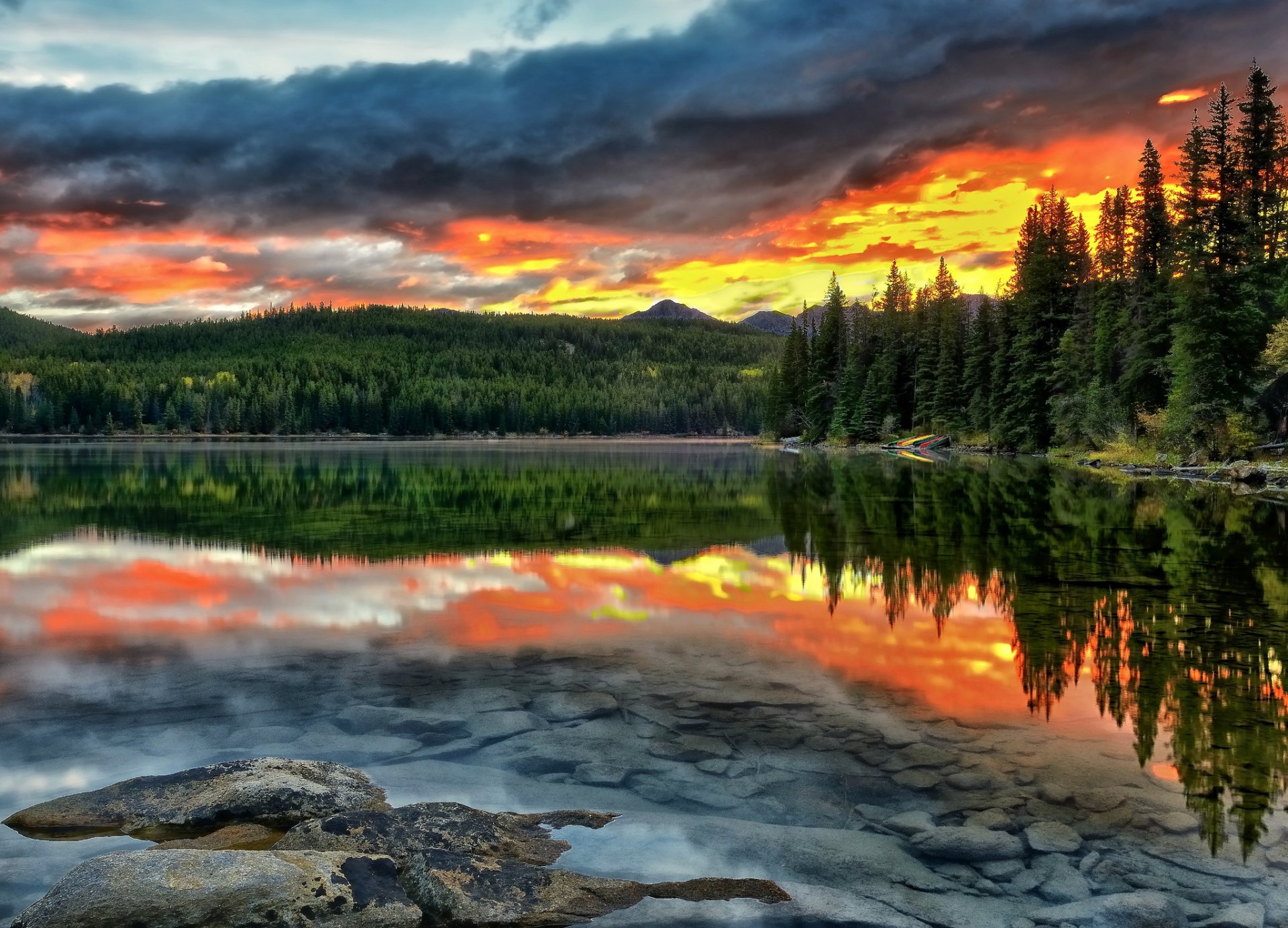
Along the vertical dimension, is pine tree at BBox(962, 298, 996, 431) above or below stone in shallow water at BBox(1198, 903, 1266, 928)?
above

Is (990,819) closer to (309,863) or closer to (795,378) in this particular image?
(309,863)

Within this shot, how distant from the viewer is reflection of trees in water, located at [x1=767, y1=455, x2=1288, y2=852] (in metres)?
7.63

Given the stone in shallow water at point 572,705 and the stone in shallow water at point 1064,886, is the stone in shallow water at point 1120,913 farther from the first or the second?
the stone in shallow water at point 572,705

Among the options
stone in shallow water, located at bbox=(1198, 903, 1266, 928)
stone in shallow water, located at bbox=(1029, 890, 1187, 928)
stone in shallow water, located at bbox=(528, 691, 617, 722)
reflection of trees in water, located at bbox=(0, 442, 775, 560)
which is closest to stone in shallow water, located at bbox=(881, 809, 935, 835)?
stone in shallow water, located at bbox=(1029, 890, 1187, 928)

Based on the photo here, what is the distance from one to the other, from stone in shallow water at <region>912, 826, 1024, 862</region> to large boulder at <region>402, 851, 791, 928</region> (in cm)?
118

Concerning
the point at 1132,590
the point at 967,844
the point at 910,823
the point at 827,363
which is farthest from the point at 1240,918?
the point at 827,363

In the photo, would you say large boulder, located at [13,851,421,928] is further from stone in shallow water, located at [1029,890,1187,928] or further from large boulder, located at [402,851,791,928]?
stone in shallow water, located at [1029,890,1187,928]

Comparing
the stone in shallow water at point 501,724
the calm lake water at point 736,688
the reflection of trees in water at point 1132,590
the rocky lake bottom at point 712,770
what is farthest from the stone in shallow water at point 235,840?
the reflection of trees in water at point 1132,590

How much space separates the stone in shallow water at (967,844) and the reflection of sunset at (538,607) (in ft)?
8.69

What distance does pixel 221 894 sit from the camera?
4676 mm

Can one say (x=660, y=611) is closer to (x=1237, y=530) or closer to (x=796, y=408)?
(x=1237, y=530)

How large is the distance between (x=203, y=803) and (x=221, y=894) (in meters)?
1.84

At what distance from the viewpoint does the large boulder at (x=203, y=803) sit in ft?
20.0

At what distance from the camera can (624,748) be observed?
7.72 meters
